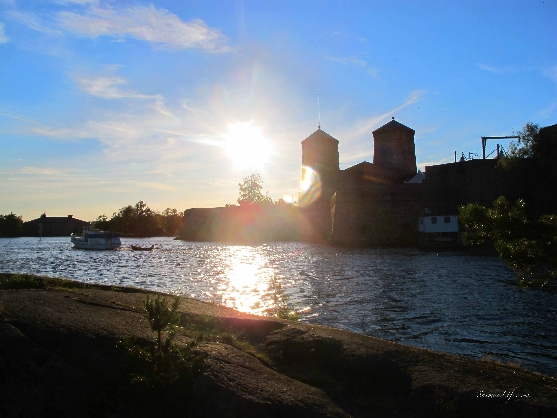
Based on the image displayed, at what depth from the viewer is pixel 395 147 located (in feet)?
185

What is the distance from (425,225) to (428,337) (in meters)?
34.8

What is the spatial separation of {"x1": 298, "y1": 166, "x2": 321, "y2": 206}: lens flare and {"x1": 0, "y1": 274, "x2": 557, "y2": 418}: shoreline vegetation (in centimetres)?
5221

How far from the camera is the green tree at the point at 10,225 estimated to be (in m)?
120

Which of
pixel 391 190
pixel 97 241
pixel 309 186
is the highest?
pixel 309 186

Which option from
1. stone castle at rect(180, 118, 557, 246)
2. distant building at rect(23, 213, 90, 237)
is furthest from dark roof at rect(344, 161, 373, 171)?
distant building at rect(23, 213, 90, 237)

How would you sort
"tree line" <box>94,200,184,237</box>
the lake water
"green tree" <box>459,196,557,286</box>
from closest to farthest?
"green tree" <box>459,196,557,286</box> < the lake water < "tree line" <box>94,200,184,237</box>

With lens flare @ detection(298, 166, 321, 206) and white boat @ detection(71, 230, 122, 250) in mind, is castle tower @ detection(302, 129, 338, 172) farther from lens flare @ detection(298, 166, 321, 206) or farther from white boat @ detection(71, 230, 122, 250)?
white boat @ detection(71, 230, 122, 250)

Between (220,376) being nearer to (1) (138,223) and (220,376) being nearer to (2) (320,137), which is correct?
(2) (320,137)

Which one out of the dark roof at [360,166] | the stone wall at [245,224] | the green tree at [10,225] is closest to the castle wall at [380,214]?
the dark roof at [360,166]

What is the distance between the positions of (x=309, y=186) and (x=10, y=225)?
301 ft

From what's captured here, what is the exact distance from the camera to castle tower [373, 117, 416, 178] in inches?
2208

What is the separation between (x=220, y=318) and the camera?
6352 mm

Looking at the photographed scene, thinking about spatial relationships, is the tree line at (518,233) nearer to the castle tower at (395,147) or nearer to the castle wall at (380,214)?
the castle wall at (380,214)

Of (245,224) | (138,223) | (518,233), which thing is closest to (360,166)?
(245,224)
